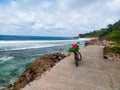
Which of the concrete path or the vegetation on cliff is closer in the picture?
the concrete path

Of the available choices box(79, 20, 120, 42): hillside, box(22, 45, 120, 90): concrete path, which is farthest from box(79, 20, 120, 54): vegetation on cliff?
box(22, 45, 120, 90): concrete path

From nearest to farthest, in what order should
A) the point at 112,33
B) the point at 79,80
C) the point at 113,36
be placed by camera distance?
the point at 79,80 → the point at 113,36 → the point at 112,33

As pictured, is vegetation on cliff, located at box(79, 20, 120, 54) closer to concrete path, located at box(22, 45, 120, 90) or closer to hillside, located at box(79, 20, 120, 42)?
hillside, located at box(79, 20, 120, 42)

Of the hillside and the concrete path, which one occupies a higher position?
the hillside

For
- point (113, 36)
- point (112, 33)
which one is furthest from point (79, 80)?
point (112, 33)

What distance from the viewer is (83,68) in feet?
35.2

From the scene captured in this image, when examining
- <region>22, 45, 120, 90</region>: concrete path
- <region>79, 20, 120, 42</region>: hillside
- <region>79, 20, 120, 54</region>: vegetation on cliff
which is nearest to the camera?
<region>22, 45, 120, 90</region>: concrete path

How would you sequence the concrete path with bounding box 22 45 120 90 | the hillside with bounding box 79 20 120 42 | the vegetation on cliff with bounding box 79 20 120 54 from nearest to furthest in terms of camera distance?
the concrete path with bounding box 22 45 120 90 < the vegetation on cliff with bounding box 79 20 120 54 < the hillside with bounding box 79 20 120 42

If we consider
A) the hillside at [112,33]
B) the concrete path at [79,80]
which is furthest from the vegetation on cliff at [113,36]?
the concrete path at [79,80]

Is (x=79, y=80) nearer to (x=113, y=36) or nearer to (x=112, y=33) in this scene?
(x=113, y=36)

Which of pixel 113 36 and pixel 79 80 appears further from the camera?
pixel 113 36

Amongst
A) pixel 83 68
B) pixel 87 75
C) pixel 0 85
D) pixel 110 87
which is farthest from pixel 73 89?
pixel 0 85

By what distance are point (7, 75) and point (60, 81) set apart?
8.11 metres

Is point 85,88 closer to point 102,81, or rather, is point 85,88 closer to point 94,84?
point 94,84
